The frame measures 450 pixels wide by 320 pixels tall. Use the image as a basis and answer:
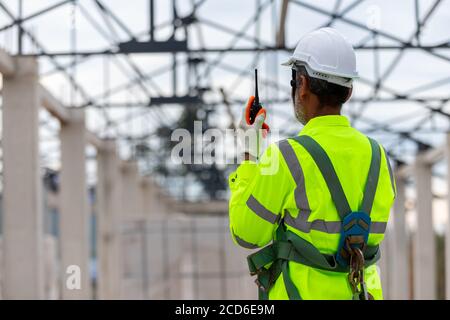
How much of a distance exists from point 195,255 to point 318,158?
28632 mm

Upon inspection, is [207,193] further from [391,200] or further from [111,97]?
[391,200]

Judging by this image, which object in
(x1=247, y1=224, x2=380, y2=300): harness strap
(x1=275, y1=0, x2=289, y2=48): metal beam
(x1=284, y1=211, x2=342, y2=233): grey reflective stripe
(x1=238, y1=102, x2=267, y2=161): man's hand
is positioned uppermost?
(x1=275, y1=0, x2=289, y2=48): metal beam

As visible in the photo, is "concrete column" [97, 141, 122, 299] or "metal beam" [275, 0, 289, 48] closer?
"metal beam" [275, 0, 289, 48]

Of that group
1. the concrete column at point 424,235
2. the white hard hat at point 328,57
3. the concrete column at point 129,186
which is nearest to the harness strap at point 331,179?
the white hard hat at point 328,57

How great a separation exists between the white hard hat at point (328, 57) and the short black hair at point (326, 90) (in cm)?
2

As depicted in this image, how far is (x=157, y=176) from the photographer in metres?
39.6

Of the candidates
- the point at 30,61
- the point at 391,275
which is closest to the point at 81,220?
the point at 30,61

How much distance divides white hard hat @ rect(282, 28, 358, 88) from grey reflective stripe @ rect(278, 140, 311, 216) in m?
0.40

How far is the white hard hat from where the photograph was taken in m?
3.77

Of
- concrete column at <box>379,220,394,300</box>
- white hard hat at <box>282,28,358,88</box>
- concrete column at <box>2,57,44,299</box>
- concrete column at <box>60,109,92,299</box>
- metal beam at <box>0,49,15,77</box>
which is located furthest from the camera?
concrete column at <box>379,220,394,300</box>

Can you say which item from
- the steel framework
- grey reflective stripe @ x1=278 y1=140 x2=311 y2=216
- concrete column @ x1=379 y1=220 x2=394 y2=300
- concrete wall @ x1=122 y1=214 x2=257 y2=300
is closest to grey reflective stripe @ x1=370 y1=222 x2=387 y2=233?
grey reflective stripe @ x1=278 y1=140 x2=311 y2=216

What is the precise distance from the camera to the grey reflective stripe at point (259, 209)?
357 centimetres

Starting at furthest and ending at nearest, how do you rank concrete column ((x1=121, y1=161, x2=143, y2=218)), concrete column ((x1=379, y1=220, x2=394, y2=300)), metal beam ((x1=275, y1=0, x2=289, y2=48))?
concrete column ((x1=379, y1=220, x2=394, y2=300))
concrete column ((x1=121, y1=161, x2=143, y2=218))
metal beam ((x1=275, y1=0, x2=289, y2=48))

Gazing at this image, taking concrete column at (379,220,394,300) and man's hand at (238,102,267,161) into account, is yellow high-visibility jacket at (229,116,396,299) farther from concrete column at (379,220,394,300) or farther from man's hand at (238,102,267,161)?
concrete column at (379,220,394,300)
